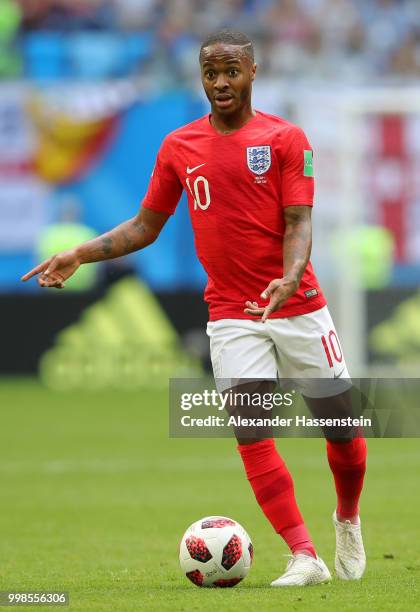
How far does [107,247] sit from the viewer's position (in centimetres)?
645

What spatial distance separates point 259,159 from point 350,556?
1849 millimetres

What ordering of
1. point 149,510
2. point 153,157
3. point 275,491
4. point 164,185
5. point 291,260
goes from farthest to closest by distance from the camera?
point 153,157 → point 149,510 → point 164,185 → point 275,491 → point 291,260

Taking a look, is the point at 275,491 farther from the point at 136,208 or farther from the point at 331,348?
the point at 136,208

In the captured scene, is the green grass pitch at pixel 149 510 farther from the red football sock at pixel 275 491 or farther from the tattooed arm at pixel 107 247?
the tattooed arm at pixel 107 247

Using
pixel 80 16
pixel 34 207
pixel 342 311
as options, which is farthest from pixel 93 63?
pixel 342 311

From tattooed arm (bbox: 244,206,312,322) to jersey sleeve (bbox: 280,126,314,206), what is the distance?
1.6 inches

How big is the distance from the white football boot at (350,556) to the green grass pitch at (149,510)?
81mm

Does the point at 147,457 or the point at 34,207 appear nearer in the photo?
the point at 147,457

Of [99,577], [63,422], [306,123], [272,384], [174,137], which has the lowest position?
[63,422]

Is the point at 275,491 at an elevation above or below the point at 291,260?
below

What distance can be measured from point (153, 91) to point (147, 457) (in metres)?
8.64

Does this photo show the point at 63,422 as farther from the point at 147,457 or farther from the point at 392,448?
the point at 392,448

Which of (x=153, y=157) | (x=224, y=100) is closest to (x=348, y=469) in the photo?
(x=224, y=100)

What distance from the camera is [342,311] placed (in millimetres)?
16656
